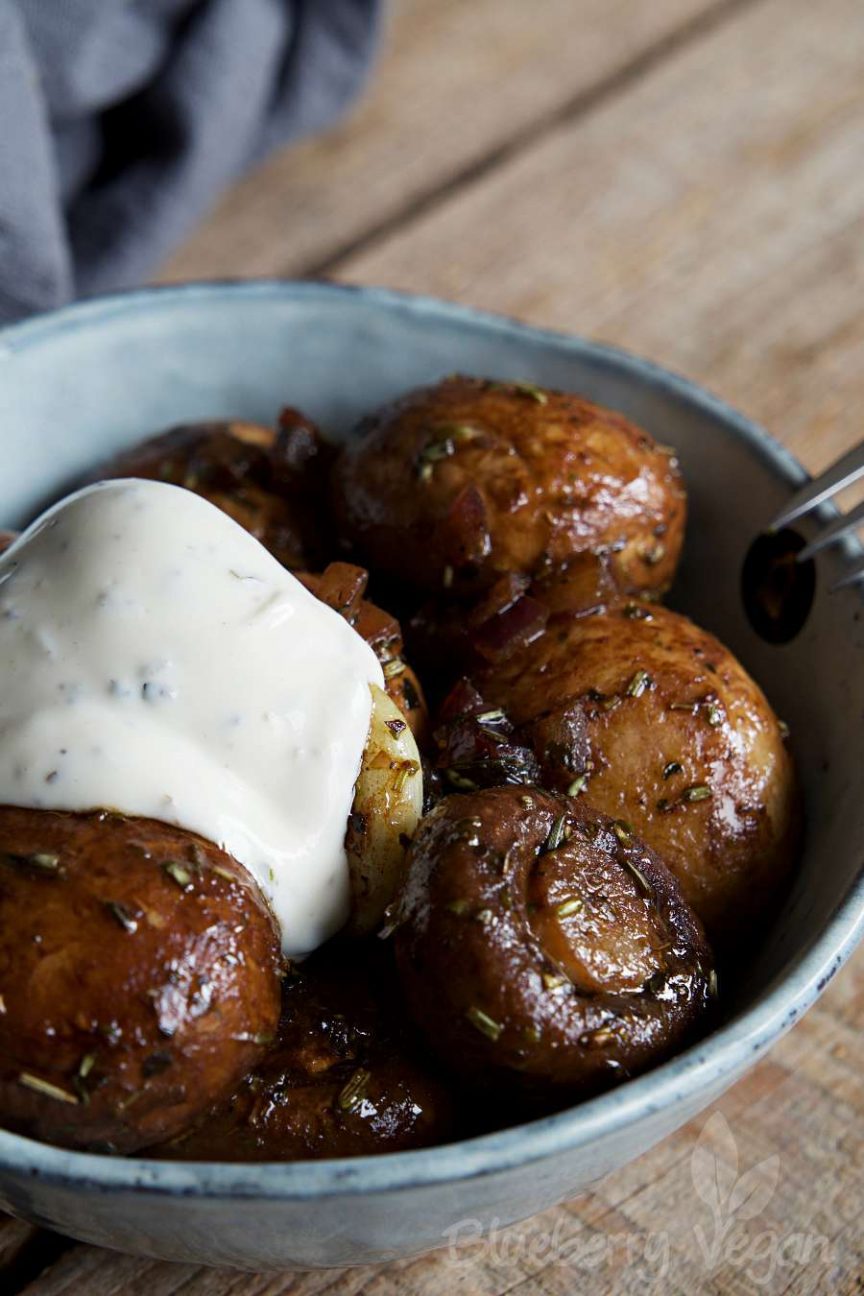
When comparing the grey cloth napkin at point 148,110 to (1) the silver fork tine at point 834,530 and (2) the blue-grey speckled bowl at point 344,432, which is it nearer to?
(2) the blue-grey speckled bowl at point 344,432

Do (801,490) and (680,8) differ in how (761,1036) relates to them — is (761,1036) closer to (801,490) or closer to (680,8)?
(801,490)

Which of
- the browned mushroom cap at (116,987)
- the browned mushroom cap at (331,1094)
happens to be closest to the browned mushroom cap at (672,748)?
the browned mushroom cap at (331,1094)

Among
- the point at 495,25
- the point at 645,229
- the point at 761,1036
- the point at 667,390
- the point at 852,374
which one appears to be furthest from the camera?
the point at 495,25

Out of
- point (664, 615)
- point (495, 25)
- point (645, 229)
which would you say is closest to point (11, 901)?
point (664, 615)

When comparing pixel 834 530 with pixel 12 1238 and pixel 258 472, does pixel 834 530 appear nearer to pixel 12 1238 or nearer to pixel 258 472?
pixel 258 472

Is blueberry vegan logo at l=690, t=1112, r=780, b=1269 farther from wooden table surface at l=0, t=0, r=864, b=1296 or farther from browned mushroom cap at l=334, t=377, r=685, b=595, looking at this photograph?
browned mushroom cap at l=334, t=377, r=685, b=595

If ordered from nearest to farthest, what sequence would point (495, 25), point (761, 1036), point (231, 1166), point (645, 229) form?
1. point (231, 1166)
2. point (761, 1036)
3. point (645, 229)
4. point (495, 25)

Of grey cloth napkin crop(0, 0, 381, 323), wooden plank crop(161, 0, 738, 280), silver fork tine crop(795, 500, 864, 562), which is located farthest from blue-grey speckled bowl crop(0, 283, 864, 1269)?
wooden plank crop(161, 0, 738, 280)
